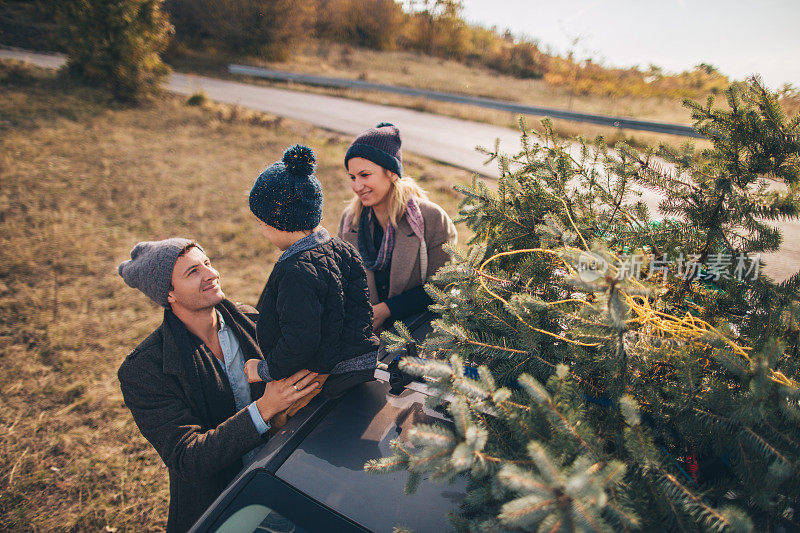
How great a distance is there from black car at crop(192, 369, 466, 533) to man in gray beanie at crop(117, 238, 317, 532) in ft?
0.74

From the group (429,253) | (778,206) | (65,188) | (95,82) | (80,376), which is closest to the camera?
(778,206)

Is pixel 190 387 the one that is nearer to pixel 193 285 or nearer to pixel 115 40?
pixel 193 285

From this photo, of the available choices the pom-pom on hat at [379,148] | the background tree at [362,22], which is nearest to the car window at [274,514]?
the pom-pom on hat at [379,148]

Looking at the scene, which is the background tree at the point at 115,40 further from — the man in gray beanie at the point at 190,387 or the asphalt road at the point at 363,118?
the man in gray beanie at the point at 190,387

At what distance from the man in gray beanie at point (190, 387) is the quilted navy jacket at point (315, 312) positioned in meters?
0.16

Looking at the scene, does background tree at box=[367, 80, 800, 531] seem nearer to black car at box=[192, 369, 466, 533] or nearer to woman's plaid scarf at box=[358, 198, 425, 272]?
black car at box=[192, 369, 466, 533]

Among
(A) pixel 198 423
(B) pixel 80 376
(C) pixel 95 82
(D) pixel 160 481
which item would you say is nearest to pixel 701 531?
(A) pixel 198 423

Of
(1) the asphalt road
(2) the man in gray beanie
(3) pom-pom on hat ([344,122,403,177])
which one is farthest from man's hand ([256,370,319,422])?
(1) the asphalt road

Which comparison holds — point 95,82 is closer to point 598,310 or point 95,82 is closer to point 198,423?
point 198,423

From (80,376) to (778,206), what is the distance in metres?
4.87

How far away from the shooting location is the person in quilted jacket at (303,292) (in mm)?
1648

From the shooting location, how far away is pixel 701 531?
0.84 metres

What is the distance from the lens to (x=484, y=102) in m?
12.9

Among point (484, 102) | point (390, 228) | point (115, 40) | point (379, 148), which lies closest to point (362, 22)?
point (484, 102)
